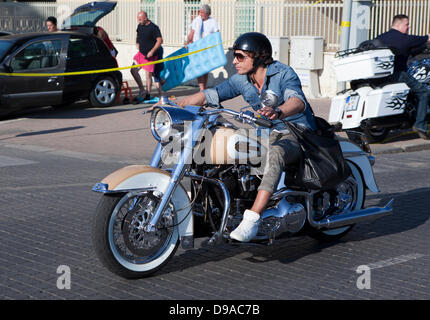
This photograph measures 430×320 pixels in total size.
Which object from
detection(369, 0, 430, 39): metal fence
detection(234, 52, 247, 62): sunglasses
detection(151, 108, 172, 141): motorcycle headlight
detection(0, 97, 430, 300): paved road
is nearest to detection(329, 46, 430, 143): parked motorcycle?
detection(0, 97, 430, 300): paved road

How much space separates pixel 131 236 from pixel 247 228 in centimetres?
80

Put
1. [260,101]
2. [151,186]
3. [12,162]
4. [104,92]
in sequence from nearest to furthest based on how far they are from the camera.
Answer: [151,186], [260,101], [12,162], [104,92]

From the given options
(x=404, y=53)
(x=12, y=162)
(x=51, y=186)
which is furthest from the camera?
(x=404, y=53)

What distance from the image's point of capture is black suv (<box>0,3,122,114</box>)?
13555mm

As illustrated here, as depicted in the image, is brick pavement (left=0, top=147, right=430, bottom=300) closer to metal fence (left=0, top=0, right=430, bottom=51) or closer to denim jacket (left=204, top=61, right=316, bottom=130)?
denim jacket (left=204, top=61, right=316, bottom=130)

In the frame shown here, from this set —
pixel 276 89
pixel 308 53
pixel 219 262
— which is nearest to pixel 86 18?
pixel 308 53

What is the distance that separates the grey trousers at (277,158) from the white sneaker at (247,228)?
0.21 m

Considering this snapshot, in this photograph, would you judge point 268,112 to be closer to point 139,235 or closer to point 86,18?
point 139,235

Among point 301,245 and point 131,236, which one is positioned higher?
point 131,236

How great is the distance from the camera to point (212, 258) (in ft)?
18.6

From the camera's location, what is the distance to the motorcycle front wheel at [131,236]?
4820 millimetres

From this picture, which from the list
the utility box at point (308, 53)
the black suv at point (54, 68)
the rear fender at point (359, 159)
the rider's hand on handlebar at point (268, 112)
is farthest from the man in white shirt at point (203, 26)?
the rider's hand on handlebar at point (268, 112)

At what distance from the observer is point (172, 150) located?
201 inches

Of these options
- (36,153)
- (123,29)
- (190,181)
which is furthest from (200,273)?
Result: (123,29)
